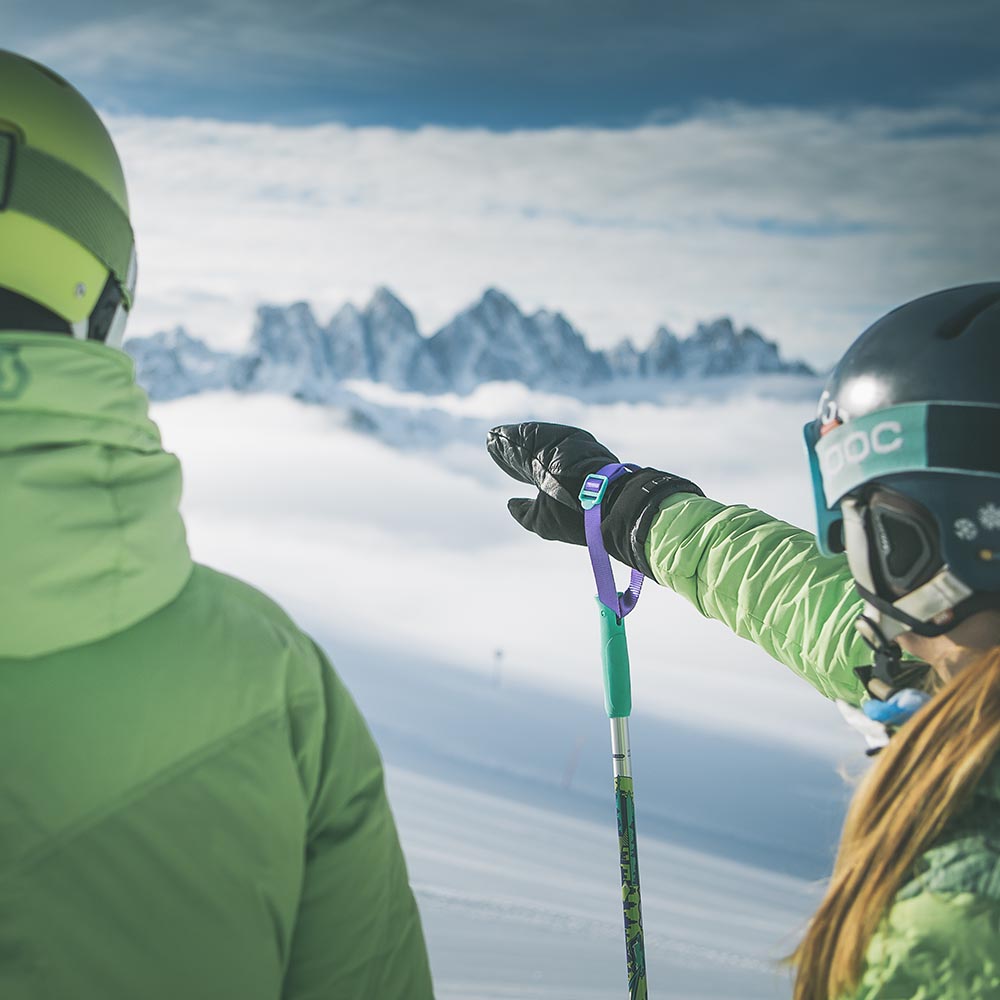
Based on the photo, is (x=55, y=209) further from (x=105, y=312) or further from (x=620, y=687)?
(x=620, y=687)

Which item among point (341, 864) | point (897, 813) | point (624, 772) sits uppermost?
point (897, 813)

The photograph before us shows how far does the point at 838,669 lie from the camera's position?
4.81 feet

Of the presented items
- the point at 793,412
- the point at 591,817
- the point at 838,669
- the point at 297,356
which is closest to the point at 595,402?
the point at 793,412

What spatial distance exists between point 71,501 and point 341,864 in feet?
1.43

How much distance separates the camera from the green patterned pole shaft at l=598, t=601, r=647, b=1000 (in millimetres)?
1823

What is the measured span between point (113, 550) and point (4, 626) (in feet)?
0.33

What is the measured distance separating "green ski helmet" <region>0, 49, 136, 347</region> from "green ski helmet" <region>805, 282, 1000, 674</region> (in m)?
0.81

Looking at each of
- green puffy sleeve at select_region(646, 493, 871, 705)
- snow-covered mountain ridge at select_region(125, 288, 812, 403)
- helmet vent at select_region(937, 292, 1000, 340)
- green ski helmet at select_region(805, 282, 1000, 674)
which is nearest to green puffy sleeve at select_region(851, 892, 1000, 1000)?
green ski helmet at select_region(805, 282, 1000, 674)

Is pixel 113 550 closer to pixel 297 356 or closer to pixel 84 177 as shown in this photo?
pixel 84 177

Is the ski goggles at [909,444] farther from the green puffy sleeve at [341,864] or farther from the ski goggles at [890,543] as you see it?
the green puffy sleeve at [341,864]

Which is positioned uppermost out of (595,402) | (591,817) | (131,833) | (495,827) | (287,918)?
(131,833)

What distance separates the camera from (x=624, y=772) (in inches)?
75.3

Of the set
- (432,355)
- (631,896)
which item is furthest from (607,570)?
(432,355)

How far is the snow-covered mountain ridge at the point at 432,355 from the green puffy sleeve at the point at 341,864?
145501 millimetres
